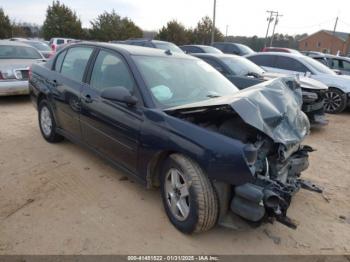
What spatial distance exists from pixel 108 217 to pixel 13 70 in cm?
593

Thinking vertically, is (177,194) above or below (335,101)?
above

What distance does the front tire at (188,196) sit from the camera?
2686 millimetres

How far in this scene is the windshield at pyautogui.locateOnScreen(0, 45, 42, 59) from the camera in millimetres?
8305

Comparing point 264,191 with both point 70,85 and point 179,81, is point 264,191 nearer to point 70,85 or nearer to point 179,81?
point 179,81

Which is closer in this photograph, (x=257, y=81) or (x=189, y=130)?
(x=189, y=130)

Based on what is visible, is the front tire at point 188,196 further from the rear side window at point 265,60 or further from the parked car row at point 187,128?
the rear side window at point 265,60

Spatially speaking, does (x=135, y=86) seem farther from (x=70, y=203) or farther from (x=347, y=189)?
(x=347, y=189)

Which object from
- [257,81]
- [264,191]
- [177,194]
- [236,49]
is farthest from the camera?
[236,49]

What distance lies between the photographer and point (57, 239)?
9.33 ft

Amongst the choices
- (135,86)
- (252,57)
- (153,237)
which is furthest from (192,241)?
(252,57)

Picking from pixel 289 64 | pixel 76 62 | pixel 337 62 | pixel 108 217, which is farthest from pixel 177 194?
pixel 337 62

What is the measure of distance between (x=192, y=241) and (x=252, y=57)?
28.8 ft

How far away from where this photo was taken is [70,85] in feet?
13.9

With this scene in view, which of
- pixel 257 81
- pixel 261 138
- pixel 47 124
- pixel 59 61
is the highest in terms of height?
pixel 59 61
